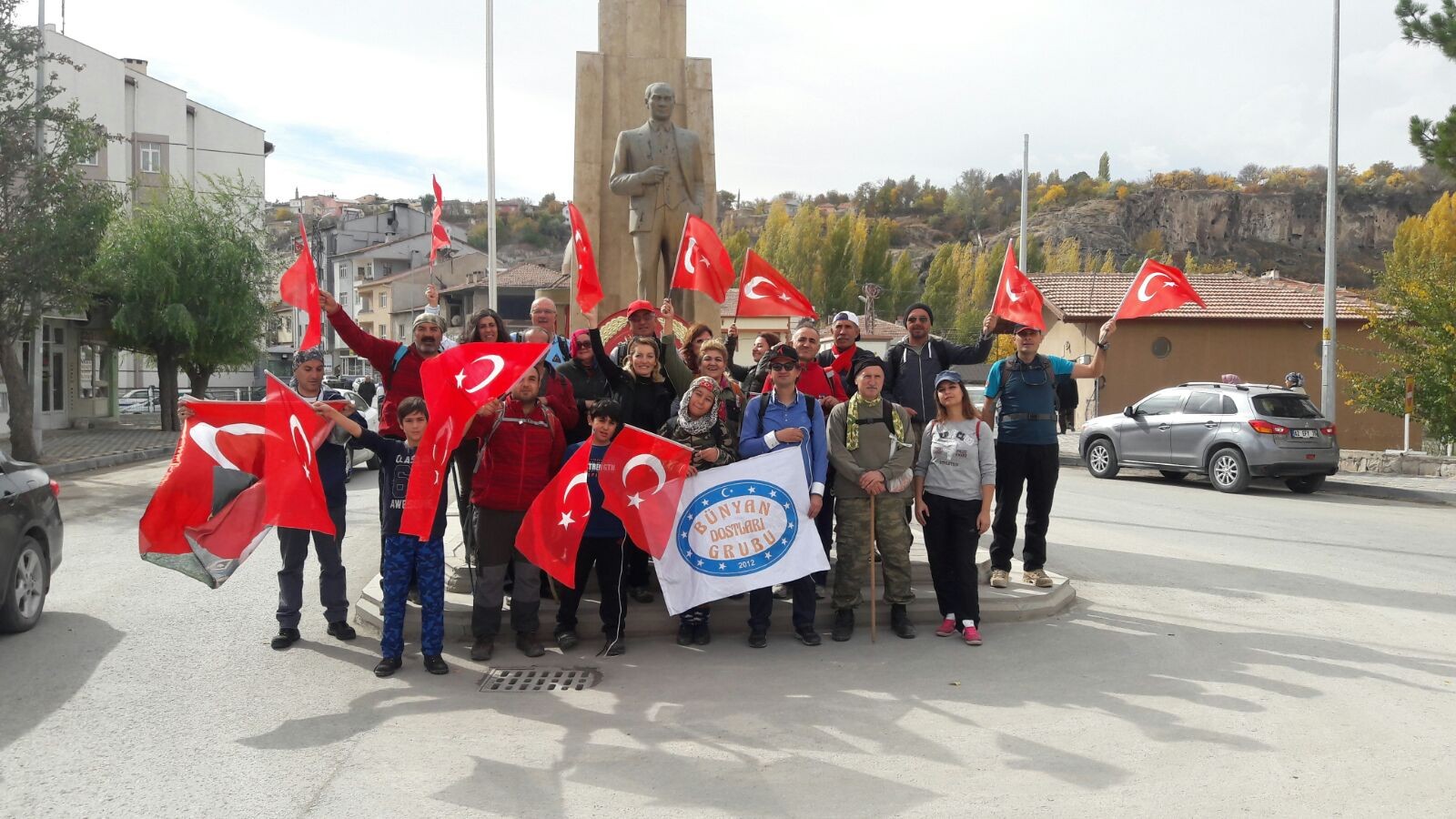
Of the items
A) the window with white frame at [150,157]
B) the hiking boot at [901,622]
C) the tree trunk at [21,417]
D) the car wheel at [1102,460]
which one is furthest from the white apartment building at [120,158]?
the hiking boot at [901,622]

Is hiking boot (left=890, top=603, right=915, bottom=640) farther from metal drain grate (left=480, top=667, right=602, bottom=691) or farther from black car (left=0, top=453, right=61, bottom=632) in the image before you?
black car (left=0, top=453, right=61, bottom=632)

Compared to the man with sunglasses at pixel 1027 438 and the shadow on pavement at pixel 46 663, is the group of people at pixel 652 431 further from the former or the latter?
the shadow on pavement at pixel 46 663

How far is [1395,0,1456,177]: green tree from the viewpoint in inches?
658

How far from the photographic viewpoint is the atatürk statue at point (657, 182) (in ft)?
34.4

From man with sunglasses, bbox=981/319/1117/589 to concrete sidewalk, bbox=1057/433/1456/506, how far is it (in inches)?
296

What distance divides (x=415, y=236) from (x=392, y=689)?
3120 inches

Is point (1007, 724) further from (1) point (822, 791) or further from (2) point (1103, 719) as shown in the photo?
(1) point (822, 791)

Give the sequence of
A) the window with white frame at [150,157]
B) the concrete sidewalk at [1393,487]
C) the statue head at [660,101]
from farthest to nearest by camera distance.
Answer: the window with white frame at [150,157] < the concrete sidewalk at [1393,487] < the statue head at [660,101]

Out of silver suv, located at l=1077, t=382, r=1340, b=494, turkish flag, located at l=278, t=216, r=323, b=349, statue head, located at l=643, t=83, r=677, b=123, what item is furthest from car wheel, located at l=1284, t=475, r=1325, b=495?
turkish flag, located at l=278, t=216, r=323, b=349

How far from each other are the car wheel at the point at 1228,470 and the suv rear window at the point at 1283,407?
2.58 ft

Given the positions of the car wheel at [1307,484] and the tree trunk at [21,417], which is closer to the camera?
the car wheel at [1307,484]

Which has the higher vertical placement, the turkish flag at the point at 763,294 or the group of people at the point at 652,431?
the turkish flag at the point at 763,294

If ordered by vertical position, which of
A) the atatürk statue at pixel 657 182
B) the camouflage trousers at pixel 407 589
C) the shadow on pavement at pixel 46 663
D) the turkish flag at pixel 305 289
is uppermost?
the atatürk statue at pixel 657 182

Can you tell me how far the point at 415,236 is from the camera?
81125 mm
